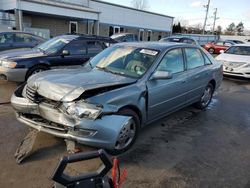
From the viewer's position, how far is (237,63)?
32.8 feet

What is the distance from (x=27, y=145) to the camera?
140 inches

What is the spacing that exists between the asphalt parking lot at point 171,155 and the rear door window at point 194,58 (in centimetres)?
117

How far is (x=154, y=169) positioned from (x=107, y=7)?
25.4 m

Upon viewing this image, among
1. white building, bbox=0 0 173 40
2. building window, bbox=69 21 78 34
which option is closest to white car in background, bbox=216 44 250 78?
white building, bbox=0 0 173 40

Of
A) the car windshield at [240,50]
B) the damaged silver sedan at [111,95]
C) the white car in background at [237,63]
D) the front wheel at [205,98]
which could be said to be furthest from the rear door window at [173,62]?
the car windshield at [240,50]

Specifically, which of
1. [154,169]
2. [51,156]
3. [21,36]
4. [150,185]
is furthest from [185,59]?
[21,36]

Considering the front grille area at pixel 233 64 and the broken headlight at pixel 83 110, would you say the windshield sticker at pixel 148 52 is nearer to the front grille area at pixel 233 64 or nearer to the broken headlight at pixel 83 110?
the broken headlight at pixel 83 110

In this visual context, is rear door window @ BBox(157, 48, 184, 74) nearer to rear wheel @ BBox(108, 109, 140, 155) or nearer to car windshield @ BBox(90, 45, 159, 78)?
car windshield @ BBox(90, 45, 159, 78)

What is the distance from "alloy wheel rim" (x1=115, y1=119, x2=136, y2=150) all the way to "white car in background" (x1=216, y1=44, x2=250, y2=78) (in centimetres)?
781

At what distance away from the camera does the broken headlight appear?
3.02 metres

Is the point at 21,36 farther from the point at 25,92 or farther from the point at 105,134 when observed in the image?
the point at 105,134

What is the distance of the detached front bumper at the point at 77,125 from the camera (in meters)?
3.03

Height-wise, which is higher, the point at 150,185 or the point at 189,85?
the point at 189,85

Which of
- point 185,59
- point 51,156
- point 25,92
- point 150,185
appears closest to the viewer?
point 150,185
